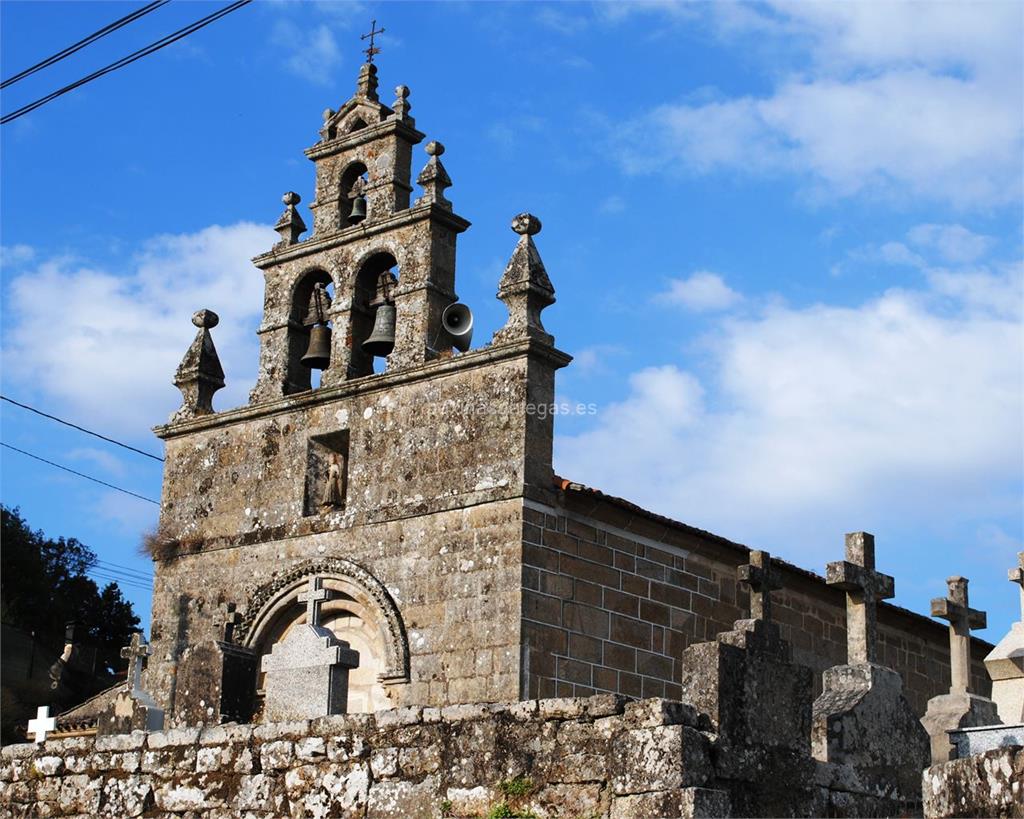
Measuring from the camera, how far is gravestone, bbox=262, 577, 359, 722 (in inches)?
331

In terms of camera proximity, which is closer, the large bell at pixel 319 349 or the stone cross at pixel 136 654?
the large bell at pixel 319 349

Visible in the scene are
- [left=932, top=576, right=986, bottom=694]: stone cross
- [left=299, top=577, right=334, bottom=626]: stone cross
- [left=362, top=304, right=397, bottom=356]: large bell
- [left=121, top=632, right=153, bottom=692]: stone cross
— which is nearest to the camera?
[left=299, top=577, right=334, bottom=626]: stone cross

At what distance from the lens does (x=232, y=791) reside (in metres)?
8.07

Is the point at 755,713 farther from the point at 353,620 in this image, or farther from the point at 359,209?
the point at 359,209

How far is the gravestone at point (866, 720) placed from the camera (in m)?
8.50

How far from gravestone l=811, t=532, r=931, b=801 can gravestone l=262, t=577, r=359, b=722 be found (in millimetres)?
2591

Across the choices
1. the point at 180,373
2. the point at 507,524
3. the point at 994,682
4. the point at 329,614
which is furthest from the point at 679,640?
the point at 180,373

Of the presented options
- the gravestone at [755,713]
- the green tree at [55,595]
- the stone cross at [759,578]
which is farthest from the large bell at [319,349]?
the green tree at [55,595]

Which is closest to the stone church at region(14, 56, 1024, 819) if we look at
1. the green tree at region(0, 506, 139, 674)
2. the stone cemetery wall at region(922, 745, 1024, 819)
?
the stone cemetery wall at region(922, 745, 1024, 819)

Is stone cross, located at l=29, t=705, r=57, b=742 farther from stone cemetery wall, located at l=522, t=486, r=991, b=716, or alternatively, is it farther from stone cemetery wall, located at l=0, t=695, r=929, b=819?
stone cemetery wall, located at l=522, t=486, r=991, b=716

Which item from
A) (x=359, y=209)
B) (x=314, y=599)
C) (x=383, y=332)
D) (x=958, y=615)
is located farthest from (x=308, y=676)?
(x=359, y=209)

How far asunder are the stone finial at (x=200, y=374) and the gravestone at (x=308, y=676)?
879 cm

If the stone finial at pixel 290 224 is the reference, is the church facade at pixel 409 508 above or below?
below

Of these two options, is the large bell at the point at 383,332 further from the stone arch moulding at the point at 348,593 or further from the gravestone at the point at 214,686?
the gravestone at the point at 214,686
